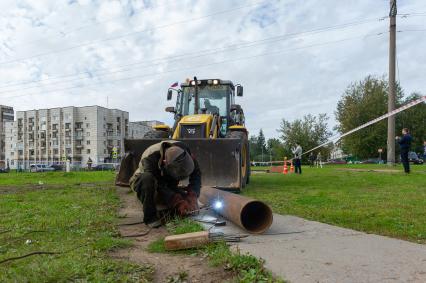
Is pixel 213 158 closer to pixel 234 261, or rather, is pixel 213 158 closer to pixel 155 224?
pixel 155 224

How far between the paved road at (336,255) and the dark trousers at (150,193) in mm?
1065

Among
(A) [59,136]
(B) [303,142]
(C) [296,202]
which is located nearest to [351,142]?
(B) [303,142]

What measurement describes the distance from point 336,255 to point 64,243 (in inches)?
105

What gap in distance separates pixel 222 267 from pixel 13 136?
110 metres

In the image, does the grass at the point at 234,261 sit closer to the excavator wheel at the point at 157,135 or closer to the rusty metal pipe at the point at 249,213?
the rusty metal pipe at the point at 249,213

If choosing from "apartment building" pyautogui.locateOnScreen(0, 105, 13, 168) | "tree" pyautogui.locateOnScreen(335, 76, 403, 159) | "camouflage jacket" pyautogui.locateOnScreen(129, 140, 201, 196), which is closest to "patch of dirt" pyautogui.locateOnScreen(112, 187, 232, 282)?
"camouflage jacket" pyautogui.locateOnScreen(129, 140, 201, 196)

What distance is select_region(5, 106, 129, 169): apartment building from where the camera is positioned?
307 feet

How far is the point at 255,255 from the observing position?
358 cm

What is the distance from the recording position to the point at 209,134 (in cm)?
1031

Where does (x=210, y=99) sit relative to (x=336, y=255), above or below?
above

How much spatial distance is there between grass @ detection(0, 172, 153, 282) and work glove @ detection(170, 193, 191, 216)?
0.84m

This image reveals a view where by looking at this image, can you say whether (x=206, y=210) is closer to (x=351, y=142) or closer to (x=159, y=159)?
(x=159, y=159)

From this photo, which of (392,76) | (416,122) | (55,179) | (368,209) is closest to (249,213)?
(368,209)

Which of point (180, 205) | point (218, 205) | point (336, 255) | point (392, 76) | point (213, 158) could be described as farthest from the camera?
point (392, 76)
